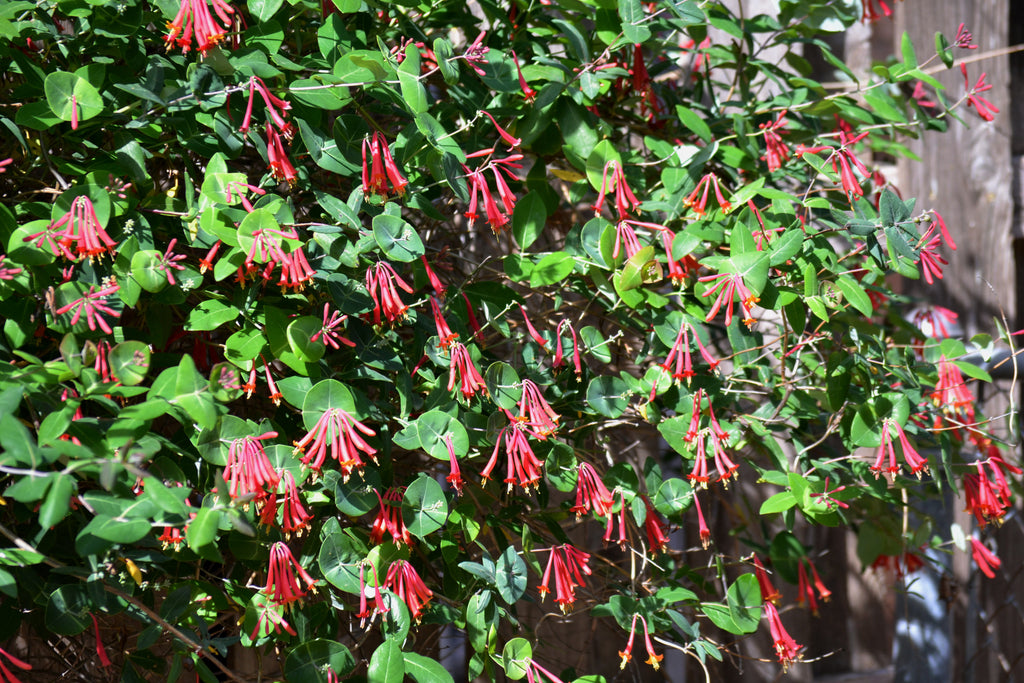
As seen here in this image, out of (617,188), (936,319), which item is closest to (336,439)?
(617,188)

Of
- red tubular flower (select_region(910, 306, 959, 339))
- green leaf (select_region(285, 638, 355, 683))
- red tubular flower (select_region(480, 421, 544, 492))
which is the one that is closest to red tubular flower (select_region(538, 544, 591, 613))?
red tubular flower (select_region(480, 421, 544, 492))

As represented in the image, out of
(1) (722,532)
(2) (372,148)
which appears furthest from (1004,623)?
(2) (372,148)

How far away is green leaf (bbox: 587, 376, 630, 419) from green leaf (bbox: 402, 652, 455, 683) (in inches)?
14.3

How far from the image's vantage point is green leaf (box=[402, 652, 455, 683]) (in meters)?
0.94

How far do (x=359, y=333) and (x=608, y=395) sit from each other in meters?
0.33

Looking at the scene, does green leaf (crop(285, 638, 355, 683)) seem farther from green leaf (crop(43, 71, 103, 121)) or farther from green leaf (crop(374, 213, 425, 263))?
green leaf (crop(43, 71, 103, 121))

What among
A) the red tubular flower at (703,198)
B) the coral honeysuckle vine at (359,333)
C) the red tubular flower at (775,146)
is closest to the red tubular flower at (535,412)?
the coral honeysuckle vine at (359,333)

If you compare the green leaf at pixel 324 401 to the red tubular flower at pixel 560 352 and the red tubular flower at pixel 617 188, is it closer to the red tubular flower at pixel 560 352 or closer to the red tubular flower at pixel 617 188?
the red tubular flower at pixel 560 352

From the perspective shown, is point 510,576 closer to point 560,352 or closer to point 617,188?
point 560,352

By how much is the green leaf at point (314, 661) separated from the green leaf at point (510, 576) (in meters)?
0.19

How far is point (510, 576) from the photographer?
1.00 meters

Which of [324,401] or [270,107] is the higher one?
[270,107]

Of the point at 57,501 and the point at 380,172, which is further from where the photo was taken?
the point at 380,172

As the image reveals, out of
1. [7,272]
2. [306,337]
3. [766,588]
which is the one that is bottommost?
[766,588]
